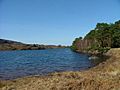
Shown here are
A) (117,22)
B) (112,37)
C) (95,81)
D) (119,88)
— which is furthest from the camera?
(117,22)

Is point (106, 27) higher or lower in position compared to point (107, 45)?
higher

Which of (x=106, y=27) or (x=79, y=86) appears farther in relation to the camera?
(x=106, y=27)

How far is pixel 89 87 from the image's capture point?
16.2 m

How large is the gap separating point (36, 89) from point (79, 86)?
2.66m

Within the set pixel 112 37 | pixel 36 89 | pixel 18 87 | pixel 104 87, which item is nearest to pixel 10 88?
pixel 18 87

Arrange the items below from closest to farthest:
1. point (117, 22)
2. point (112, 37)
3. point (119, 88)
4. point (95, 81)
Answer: point (119, 88), point (95, 81), point (112, 37), point (117, 22)

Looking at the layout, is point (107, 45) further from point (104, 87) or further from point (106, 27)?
point (104, 87)

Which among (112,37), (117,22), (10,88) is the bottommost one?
(10,88)

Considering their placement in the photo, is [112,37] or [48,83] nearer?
[48,83]

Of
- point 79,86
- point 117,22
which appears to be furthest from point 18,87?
point 117,22

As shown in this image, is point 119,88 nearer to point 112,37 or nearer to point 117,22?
point 112,37

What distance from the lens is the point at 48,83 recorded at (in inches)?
695

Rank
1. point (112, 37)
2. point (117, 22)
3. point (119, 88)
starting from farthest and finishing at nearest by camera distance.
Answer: point (117, 22) → point (112, 37) → point (119, 88)

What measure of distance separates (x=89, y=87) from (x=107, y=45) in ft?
312
